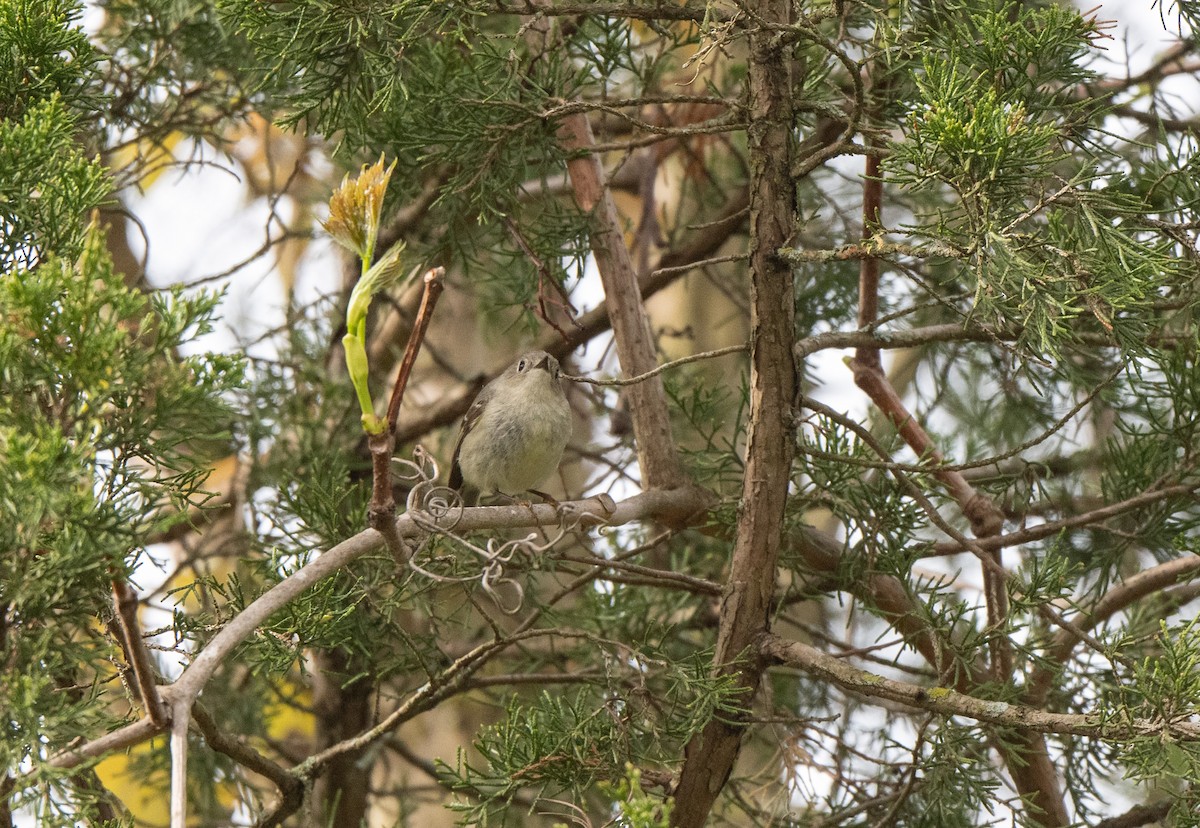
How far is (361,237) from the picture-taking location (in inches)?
60.0

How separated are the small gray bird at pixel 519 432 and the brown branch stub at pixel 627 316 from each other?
538 millimetres

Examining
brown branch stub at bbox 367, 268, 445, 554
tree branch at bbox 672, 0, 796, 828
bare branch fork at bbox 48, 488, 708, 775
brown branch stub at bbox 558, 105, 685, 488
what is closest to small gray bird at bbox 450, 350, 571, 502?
brown branch stub at bbox 558, 105, 685, 488

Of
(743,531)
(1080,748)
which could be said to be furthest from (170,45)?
(1080,748)

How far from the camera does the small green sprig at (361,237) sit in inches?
58.5

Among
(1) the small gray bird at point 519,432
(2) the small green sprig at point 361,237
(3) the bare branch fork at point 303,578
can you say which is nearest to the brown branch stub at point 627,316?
(3) the bare branch fork at point 303,578

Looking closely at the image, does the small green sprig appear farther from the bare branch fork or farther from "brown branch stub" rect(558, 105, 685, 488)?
"brown branch stub" rect(558, 105, 685, 488)

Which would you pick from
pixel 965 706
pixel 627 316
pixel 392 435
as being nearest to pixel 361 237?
pixel 392 435

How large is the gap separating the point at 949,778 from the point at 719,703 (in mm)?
682

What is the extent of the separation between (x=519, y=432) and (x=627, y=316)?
70cm

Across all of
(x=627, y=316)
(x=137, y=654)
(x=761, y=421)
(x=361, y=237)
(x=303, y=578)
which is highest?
(x=627, y=316)

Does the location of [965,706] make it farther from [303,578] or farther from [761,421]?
[303,578]

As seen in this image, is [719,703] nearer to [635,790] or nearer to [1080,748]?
[635,790]

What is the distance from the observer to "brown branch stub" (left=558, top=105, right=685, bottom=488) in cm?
297

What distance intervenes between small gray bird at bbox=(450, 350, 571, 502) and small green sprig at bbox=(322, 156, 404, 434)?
2.02m
